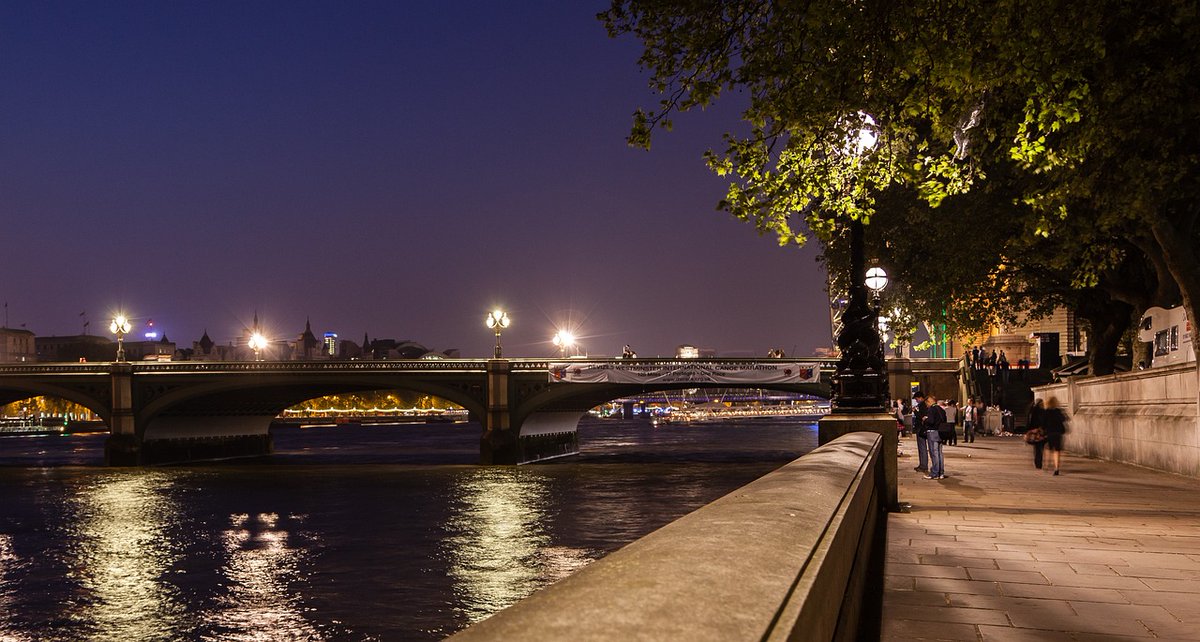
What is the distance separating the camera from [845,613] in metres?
5.22

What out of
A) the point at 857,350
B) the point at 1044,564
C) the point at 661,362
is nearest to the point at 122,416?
the point at 661,362

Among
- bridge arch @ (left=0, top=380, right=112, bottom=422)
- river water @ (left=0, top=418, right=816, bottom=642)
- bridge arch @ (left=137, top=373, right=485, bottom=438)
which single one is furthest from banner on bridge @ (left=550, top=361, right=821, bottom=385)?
bridge arch @ (left=0, top=380, right=112, bottom=422)

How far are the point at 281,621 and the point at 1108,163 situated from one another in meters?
17.9

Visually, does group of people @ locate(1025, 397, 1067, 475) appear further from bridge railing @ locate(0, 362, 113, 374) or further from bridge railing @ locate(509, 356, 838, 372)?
bridge railing @ locate(0, 362, 113, 374)

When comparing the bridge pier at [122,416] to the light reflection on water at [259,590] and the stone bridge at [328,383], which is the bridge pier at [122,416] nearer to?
the stone bridge at [328,383]

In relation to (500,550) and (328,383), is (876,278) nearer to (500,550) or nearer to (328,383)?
(500,550)

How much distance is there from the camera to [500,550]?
2830cm

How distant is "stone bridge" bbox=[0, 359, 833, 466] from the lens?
58.1 m

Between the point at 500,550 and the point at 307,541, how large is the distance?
6.91 m

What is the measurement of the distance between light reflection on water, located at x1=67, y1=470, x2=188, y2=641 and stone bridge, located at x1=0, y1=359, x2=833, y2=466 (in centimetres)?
1357

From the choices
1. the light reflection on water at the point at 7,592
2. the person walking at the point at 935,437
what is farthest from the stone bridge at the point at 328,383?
the person walking at the point at 935,437

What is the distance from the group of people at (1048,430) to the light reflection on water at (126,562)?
17943mm

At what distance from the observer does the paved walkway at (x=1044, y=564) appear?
646 cm

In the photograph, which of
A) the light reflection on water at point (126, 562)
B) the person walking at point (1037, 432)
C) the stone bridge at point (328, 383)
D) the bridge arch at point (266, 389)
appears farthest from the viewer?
the bridge arch at point (266, 389)
